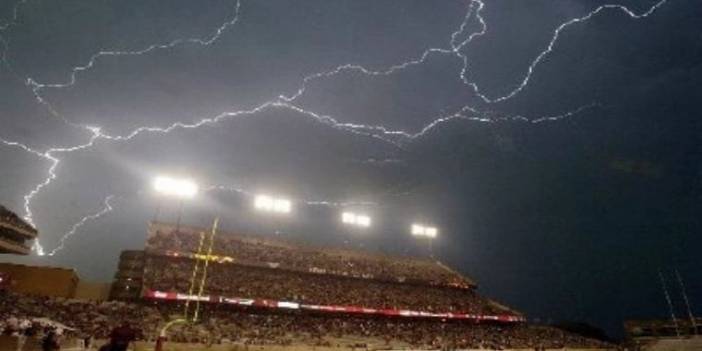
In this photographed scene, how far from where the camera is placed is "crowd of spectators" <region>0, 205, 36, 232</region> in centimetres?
4170

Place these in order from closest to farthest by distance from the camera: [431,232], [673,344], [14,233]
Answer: [14,233] → [673,344] → [431,232]

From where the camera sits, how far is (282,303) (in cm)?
4841

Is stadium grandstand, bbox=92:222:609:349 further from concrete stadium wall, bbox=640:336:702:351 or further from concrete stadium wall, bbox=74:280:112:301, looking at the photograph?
concrete stadium wall, bbox=640:336:702:351

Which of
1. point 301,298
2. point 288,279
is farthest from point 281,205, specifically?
point 301,298

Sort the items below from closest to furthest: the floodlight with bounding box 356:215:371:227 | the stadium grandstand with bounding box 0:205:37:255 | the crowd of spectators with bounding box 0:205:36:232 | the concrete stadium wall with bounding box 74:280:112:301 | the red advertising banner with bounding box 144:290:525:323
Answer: the crowd of spectators with bounding box 0:205:36:232 → the stadium grandstand with bounding box 0:205:37:255 → the red advertising banner with bounding box 144:290:525:323 → the concrete stadium wall with bounding box 74:280:112:301 → the floodlight with bounding box 356:215:371:227

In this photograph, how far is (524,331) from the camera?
56.7 m

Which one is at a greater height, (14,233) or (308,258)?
(308,258)

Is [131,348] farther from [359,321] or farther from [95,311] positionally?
[359,321]

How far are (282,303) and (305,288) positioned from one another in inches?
165

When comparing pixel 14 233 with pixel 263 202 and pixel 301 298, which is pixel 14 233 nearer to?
pixel 263 202

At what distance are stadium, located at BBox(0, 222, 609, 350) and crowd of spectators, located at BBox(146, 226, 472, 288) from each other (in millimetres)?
131

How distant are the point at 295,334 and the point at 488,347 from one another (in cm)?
1731

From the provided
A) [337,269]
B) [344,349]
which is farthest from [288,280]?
[344,349]

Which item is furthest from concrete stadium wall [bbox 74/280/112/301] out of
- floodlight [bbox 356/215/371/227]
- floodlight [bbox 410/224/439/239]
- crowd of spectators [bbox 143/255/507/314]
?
floodlight [bbox 410/224/439/239]
